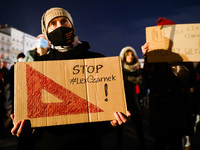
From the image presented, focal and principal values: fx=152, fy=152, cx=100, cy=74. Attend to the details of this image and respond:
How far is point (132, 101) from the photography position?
312 centimetres

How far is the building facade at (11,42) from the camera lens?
33312 millimetres

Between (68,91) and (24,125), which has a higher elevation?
(68,91)

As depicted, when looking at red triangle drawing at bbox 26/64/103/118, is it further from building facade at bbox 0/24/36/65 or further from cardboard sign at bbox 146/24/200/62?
building facade at bbox 0/24/36/65

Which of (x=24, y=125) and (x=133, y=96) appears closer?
(x=24, y=125)

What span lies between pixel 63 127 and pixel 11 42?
40015 mm

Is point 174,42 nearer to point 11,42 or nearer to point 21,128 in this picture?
point 21,128

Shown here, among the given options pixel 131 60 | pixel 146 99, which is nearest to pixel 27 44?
pixel 146 99

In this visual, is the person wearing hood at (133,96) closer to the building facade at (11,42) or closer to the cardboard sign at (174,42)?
the cardboard sign at (174,42)

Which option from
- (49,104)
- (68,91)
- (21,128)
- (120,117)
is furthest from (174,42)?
(21,128)

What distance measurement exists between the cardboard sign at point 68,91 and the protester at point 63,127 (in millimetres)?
101

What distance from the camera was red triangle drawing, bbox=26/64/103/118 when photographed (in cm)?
112

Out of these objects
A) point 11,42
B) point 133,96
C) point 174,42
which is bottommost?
point 133,96

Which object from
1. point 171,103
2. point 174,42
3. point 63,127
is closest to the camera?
point 63,127

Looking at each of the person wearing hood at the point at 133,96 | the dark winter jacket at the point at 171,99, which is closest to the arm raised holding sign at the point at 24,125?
the dark winter jacket at the point at 171,99
